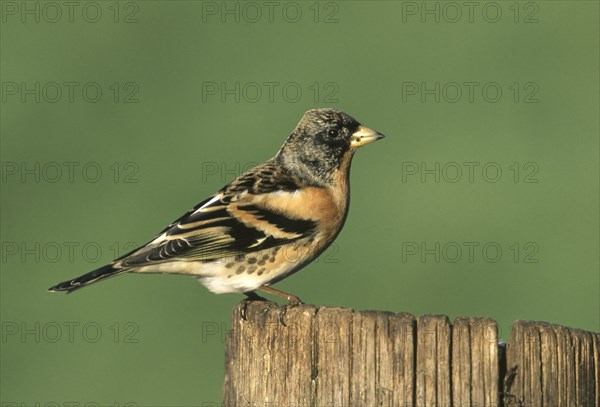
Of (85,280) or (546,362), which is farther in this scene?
(85,280)

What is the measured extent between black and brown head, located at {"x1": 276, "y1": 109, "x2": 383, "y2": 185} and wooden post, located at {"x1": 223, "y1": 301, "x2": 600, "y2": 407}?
357 centimetres

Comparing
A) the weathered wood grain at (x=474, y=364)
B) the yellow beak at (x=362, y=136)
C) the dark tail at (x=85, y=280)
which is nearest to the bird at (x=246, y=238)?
the dark tail at (x=85, y=280)

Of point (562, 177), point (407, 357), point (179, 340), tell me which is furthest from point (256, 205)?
point (562, 177)

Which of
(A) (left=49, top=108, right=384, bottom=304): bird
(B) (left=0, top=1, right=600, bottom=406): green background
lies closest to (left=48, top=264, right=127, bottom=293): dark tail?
(A) (left=49, top=108, right=384, bottom=304): bird

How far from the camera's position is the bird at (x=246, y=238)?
708 cm

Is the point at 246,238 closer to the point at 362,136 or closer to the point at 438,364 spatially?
the point at 362,136

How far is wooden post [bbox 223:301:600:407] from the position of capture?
433cm

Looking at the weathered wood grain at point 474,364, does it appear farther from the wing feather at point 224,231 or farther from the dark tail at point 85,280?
the dark tail at point 85,280

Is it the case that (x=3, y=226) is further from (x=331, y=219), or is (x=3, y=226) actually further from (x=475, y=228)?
(x=331, y=219)

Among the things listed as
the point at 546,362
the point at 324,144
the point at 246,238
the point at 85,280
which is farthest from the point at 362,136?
the point at 546,362

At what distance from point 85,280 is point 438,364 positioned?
3080 millimetres

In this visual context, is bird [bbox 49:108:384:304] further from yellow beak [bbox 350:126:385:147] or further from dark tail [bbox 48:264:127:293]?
yellow beak [bbox 350:126:385:147]

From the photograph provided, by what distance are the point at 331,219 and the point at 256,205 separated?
1.79ft

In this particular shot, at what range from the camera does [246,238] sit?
23.5 feet
